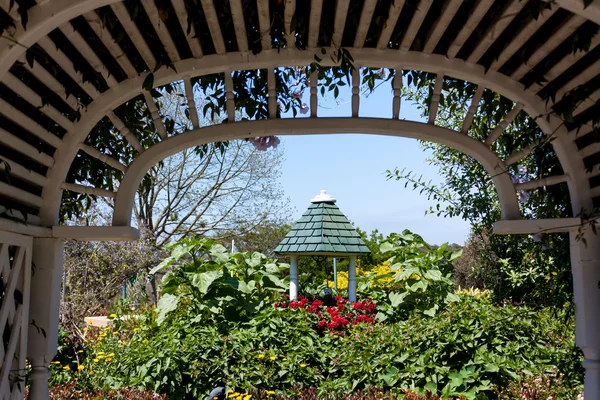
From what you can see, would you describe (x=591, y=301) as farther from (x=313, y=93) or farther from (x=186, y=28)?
(x=186, y=28)

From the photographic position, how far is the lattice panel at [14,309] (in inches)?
83.5

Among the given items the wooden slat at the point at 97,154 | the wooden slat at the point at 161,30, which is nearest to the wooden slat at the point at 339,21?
the wooden slat at the point at 161,30

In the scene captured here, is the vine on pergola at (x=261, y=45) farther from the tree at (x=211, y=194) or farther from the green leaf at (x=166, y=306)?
the tree at (x=211, y=194)

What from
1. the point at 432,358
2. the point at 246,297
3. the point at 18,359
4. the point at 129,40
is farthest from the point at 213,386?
the point at 129,40

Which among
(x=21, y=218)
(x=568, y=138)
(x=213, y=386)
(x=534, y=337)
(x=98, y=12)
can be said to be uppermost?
(x=98, y=12)

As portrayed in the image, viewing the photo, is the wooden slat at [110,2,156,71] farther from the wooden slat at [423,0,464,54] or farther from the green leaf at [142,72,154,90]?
the wooden slat at [423,0,464,54]

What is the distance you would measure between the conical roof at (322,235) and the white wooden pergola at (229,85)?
15.0 feet

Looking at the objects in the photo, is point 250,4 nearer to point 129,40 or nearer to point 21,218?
point 129,40

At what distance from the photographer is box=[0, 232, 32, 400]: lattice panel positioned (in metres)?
2.12

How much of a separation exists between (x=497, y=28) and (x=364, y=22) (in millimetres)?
433

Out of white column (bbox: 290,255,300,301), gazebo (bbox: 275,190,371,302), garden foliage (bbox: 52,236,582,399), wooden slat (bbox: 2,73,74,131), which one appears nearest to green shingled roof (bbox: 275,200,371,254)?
gazebo (bbox: 275,190,371,302)

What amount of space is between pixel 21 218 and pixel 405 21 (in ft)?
5.19

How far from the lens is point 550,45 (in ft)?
6.57

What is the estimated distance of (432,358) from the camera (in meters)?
4.39
